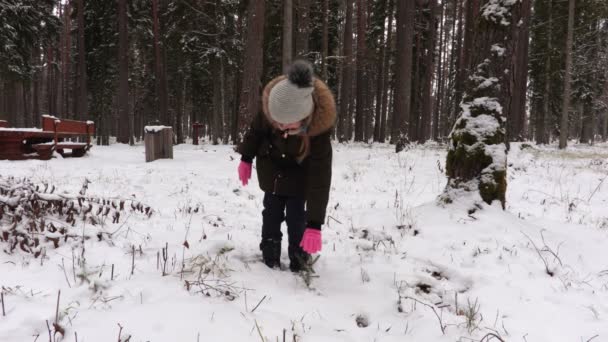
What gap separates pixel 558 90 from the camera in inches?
874

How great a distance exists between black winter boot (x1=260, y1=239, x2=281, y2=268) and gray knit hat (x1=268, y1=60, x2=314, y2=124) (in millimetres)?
1061

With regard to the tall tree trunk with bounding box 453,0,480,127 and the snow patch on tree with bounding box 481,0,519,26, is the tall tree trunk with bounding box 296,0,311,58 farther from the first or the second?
the snow patch on tree with bounding box 481,0,519,26

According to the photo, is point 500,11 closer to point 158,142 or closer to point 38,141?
point 158,142

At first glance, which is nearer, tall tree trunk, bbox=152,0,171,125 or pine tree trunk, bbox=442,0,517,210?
pine tree trunk, bbox=442,0,517,210

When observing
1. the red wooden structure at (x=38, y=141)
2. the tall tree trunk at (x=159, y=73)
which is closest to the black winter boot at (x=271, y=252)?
the red wooden structure at (x=38, y=141)

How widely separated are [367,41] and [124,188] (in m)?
19.6

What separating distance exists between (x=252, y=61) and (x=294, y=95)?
9041 mm

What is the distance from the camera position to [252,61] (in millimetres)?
11133

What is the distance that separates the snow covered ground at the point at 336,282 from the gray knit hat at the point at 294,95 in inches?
49.8

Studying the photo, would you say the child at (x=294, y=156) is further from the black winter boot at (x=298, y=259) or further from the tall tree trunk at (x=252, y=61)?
the tall tree trunk at (x=252, y=61)

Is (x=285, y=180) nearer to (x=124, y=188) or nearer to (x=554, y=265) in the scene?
(x=554, y=265)

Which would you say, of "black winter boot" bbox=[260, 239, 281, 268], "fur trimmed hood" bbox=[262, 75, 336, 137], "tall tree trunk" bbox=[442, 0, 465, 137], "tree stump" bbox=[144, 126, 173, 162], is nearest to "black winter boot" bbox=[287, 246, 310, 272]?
"black winter boot" bbox=[260, 239, 281, 268]

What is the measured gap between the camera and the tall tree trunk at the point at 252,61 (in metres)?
10.9

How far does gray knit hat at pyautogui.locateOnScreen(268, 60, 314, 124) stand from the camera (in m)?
2.64
